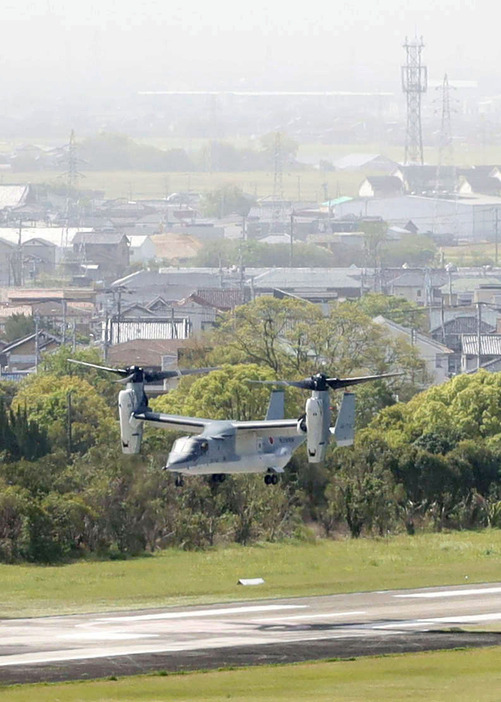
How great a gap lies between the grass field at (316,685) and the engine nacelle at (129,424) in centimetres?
1044

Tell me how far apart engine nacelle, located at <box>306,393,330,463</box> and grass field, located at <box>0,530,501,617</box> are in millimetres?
8245

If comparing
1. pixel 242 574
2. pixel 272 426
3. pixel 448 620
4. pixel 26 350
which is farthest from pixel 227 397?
pixel 26 350

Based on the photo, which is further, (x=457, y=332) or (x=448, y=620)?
(x=457, y=332)

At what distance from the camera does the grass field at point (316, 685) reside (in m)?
37.2

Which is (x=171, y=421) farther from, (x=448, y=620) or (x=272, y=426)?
(x=448, y=620)

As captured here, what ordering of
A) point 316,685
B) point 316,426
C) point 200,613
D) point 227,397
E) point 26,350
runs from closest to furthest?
point 316,685, point 316,426, point 200,613, point 227,397, point 26,350

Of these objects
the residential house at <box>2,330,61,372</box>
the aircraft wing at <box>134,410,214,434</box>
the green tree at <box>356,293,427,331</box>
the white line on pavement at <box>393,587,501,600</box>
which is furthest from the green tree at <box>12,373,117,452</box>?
the green tree at <box>356,293,427,331</box>

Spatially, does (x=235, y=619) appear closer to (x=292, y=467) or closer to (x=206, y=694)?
(x=206, y=694)

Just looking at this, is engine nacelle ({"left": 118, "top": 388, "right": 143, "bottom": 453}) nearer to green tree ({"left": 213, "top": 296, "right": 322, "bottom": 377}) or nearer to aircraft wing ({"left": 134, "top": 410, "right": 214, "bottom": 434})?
aircraft wing ({"left": 134, "top": 410, "right": 214, "bottom": 434})

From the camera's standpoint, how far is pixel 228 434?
51062 millimetres

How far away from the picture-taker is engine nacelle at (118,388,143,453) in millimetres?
49094

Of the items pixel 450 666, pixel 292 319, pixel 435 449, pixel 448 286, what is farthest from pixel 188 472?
pixel 448 286

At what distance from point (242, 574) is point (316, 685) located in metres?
19.6

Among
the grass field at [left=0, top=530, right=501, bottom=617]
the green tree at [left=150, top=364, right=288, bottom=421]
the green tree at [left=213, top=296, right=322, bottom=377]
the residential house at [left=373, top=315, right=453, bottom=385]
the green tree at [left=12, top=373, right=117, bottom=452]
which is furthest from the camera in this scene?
the residential house at [left=373, top=315, right=453, bottom=385]
